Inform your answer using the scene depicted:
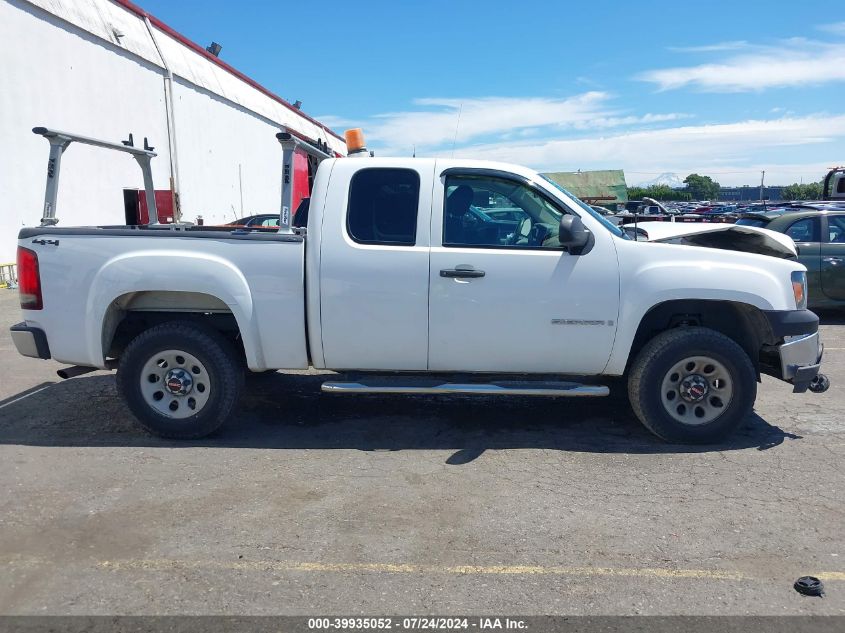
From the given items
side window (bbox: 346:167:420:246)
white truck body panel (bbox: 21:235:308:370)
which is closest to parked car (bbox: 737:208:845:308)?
side window (bbox: 346:167:420:246)

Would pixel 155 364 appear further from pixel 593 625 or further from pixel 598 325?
pixel 593 625

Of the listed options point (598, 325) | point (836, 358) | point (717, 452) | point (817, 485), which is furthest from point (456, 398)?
point (836, 358)

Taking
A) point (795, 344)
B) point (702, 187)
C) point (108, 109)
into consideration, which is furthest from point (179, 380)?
point (702, 187)

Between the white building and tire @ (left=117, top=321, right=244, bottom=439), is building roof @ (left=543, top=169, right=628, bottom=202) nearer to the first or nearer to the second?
the white building

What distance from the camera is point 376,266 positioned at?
4.72m

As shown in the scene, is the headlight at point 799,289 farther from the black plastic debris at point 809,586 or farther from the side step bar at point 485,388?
the black plastic debris at point 809,586

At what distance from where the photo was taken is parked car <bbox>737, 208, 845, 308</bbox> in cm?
934

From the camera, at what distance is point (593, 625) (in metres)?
2.88

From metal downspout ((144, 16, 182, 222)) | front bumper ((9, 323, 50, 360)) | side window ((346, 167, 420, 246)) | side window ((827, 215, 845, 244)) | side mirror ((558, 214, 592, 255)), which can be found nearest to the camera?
side mirror ((558, 214, 592, 255))

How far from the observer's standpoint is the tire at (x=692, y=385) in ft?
15.7

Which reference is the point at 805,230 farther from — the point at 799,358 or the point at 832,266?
the point at 799,358

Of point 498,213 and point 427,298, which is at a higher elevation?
point 498,213

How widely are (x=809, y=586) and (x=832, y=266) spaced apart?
7.63m

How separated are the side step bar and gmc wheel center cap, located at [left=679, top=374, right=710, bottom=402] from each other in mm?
581
